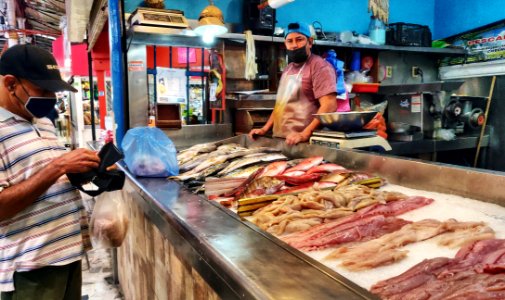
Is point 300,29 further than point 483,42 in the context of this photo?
No

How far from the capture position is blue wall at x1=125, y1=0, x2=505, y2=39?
24.9ft

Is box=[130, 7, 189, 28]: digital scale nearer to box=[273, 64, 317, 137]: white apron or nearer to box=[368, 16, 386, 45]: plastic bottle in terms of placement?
box=[273, 64, 317, 137]: white apron

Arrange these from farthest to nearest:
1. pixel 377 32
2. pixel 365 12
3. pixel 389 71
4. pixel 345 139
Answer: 1. pixel 365 12
2. pixel 389 71
3. pixel 377 32
4. pixel 345 139

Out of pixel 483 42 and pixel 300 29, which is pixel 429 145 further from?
pixel 483 42

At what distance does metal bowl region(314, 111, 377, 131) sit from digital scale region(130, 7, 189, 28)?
8.59ft

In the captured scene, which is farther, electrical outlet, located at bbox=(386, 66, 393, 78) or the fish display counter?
electrical outlet, located at bbox=(386, 66, 393, 78)

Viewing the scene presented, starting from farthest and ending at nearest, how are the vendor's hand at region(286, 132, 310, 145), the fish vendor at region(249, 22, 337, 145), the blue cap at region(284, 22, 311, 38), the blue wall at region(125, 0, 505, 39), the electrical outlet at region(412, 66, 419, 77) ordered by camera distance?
the electrical outlet at region(412, 66, 419, 77) → the blue wall at region(125, 0, 505, 39) → the blue cap at region(284, 22, 311, 38) → the fish vendor at region(249, 22, 337, 145) → the vendor's hand at region(286, 132, 310, 145)

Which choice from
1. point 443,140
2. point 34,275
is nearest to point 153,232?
point 34,275

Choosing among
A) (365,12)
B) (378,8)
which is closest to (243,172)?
(378,8)

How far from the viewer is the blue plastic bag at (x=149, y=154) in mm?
2939

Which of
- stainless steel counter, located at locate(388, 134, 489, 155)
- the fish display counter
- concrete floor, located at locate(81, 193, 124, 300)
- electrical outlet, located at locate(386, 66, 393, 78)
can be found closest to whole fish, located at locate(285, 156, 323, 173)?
Answer: the fish display counter

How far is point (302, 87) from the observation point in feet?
13.6

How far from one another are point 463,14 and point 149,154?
27.1 ft

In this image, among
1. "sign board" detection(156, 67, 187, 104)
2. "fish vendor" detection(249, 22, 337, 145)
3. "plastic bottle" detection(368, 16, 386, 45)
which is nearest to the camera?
"fish vendor" detection(249, 22, 337, 145)
